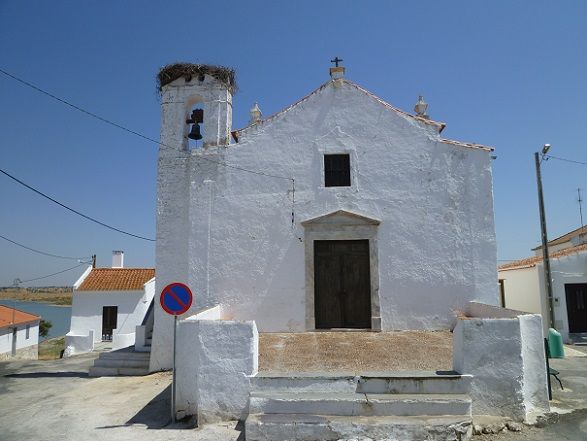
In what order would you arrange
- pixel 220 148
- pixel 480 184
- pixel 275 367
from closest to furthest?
pixel 275 367 → pixel 480 184 → pixel 220 148

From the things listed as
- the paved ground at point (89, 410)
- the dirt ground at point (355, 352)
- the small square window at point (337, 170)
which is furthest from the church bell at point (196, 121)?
the paved ground at point (89, 410)

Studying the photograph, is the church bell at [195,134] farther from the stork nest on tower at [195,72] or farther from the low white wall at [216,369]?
the low white wall at [216,369]

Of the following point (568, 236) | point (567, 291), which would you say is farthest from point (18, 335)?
point (568, 236)

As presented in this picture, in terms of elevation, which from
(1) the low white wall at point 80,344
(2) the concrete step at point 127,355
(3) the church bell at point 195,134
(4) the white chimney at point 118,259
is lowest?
(1) the low white wall at point 80,344

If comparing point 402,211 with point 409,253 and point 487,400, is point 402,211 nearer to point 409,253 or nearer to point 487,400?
point 409,253

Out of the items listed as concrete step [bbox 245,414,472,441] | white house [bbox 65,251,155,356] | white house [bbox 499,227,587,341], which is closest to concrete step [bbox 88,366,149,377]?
concrete step [bbox 245,414,472,441]

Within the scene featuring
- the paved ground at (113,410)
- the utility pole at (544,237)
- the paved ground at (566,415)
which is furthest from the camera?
the utility pole at (544,237)

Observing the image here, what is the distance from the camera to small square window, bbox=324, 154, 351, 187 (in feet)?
33.7

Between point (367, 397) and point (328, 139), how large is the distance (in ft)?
20.5

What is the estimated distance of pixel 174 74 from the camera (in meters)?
10.7

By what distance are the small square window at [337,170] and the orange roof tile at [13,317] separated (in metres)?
21.8

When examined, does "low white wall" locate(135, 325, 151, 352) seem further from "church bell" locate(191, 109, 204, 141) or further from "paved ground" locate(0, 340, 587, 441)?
"church bell" locate(191, 109, 204, 141)

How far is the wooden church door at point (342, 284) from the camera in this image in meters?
9.87

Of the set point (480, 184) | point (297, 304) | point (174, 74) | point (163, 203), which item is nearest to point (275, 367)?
point (297, 304)
